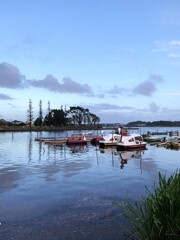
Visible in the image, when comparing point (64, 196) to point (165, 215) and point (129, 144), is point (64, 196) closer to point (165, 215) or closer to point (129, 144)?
point (165, 215)

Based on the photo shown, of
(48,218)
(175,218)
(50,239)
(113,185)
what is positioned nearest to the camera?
(175,218)

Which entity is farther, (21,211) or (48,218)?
(21,211)

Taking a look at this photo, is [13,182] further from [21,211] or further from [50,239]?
[50,239]

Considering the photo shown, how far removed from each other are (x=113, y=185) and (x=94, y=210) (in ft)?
23.9

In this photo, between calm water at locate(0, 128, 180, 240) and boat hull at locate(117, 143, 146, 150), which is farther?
boat hull at locate(117, 143, 146, 150)

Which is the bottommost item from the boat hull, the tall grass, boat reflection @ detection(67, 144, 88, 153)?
boat reflection @ detection(67, 144, 88, 153)

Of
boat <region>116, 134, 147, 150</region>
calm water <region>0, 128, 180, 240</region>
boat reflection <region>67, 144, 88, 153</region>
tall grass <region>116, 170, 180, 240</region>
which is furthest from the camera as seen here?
boat <region>116, 134, 147, 150</region>

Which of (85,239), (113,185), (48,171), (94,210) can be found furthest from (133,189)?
(48,171)

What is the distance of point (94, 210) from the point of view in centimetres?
1706

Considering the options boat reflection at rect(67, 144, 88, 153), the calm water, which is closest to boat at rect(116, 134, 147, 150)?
boat reflection at rect(67, 144, 88, 153)

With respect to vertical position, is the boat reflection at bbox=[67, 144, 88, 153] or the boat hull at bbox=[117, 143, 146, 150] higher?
the boat hull at bbox=[117, 143, 146, 150]

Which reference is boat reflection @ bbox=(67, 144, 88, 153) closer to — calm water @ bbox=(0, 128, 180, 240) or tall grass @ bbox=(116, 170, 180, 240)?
calm water @ bbox=(0, 128, 180, 240)

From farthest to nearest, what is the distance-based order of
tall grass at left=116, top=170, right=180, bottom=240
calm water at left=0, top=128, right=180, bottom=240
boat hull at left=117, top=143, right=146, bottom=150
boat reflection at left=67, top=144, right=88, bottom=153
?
boat hull at left=117, top=143, right=146, bottom=150
boat reflection at left=67, top=144, right=88, bottom=153
calm water at left=0, top=128, right=180, bottom=240
tall grass at left=116, top=170, right=180, bottom=240

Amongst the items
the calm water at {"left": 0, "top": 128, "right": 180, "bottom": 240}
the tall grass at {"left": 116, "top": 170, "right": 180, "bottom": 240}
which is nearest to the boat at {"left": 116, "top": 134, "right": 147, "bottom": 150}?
the calm water at {"left": 0, "top": 128, "right": 180, "bottom": 240}
